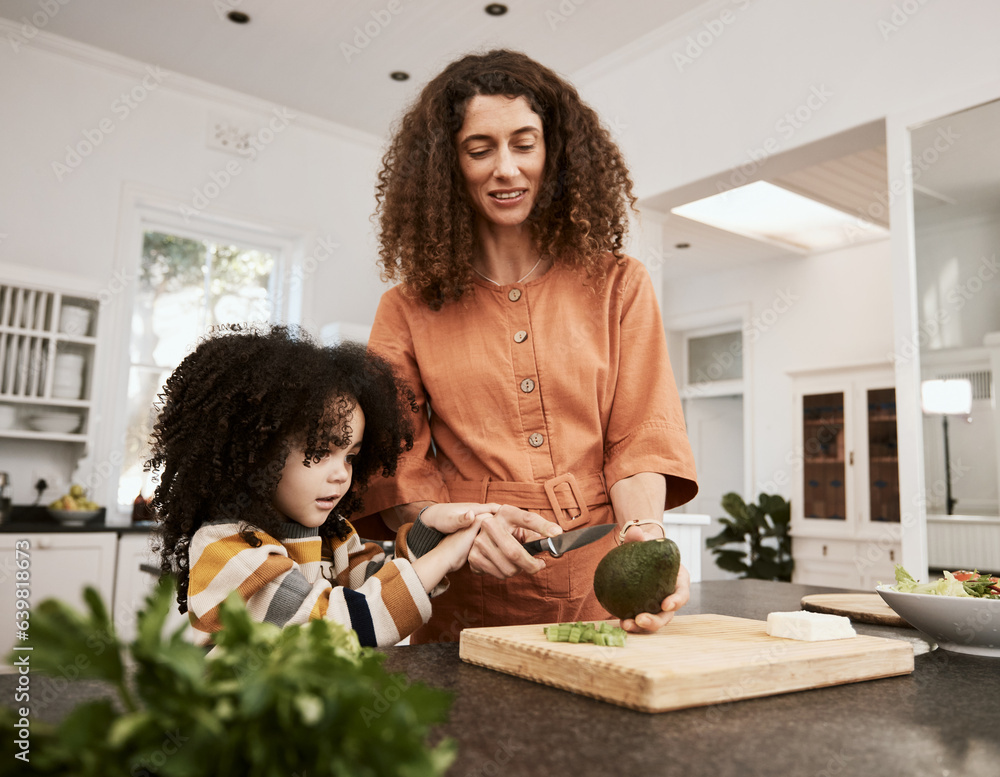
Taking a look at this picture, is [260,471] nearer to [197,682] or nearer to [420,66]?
[197,682]

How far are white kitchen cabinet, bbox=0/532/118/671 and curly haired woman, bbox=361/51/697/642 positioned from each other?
2.96 metres

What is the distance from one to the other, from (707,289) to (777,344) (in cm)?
100

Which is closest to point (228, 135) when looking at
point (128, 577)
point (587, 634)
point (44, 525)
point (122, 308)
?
point (122, 308)

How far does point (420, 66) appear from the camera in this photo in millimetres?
4594

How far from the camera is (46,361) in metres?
4.05

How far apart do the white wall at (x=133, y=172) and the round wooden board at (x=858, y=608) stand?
13.1 ft

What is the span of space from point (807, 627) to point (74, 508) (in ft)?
13.1

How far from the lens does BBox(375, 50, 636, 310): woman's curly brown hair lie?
51.0 inches

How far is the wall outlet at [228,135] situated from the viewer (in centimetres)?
487

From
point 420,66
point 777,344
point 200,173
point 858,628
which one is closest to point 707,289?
point 777,344

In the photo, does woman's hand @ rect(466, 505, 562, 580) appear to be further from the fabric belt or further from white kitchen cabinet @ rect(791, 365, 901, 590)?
white kitchen cabinet @ rect(791, 365, 901, 590)

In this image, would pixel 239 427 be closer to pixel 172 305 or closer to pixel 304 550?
pixel 304 550

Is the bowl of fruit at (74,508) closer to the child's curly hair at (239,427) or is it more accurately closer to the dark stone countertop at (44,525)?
the dark stone countertop at (44,525)

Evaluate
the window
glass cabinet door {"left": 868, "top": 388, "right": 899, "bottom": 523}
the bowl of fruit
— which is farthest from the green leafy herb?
glass cabinet door {"left": 868, "top": 388, "right": 899, "bottom": 523}
